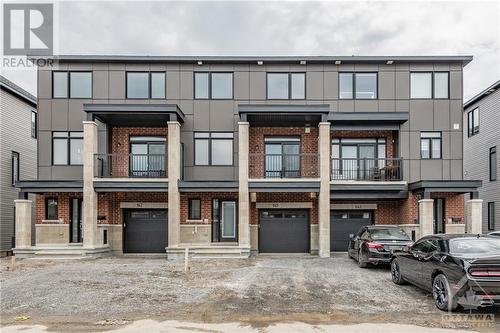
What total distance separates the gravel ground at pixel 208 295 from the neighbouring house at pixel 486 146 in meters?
13.1

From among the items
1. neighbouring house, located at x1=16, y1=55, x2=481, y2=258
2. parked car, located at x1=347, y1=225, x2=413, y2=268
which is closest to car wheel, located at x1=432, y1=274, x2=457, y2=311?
parked car, located at x1=347, y1=225, x2=413, y2=268

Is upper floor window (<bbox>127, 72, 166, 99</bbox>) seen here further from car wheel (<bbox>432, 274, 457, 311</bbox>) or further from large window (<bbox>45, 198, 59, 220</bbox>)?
car wheel (<bbox>432, 274, 457, 311</bbox>)

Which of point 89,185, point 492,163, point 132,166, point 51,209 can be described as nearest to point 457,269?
point 89,185

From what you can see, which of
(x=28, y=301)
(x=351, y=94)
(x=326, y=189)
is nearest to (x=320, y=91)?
(x=351, y=94)

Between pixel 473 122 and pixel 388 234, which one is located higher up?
pixel 473 122

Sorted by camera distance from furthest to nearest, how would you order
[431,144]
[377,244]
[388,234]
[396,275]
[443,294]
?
[431,144] → [388,234] → [377,244] → [396,275] → [443,294]

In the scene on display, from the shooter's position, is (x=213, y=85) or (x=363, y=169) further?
(x=213, y=85)

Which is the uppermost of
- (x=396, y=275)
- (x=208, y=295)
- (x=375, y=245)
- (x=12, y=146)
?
(x=12, y=146)

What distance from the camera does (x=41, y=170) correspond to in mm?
18547

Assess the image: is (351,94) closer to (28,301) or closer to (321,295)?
(321,295)

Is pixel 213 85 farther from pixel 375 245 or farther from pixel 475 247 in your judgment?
pixel 475 247

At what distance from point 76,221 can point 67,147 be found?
3518 mm

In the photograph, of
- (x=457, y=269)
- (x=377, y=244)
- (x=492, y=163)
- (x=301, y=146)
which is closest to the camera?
(x=457, y=269)

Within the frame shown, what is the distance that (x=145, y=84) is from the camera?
19.0m
